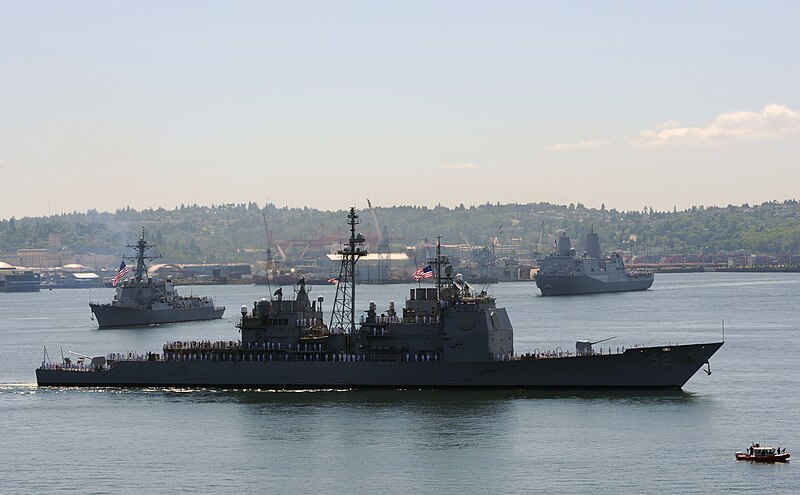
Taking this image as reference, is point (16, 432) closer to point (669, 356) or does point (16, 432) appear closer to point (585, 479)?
point (585, 479)

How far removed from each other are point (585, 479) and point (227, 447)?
618 inches

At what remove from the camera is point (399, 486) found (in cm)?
4659

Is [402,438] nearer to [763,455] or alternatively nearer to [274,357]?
[763,455]

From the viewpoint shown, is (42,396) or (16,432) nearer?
(16,432)

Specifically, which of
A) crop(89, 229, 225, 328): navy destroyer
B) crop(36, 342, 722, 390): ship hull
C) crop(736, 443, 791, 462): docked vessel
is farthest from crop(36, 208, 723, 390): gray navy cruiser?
crop(89, 229, 225, 328): navy destroyer

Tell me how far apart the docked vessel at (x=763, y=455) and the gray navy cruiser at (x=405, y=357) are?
47.9ft

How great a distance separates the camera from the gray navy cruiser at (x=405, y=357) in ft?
215

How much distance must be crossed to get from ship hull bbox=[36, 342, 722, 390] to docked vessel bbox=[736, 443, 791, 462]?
13813 mm

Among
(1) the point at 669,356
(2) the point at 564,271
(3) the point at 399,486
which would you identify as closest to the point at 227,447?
(3) the point at 399,486

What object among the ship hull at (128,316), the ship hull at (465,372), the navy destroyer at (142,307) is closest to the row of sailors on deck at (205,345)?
the ship hull at (465,372)

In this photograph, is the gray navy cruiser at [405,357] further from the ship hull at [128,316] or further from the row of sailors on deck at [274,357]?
the ship hull at [128,316]

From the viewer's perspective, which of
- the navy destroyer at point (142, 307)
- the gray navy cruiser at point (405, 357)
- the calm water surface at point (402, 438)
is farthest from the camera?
the navy destroyer at point (142, 307)

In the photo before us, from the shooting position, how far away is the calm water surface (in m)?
47.2

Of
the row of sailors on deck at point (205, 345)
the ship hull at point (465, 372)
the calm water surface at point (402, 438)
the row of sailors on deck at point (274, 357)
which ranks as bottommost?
the calm water surface at point (402, 438)
